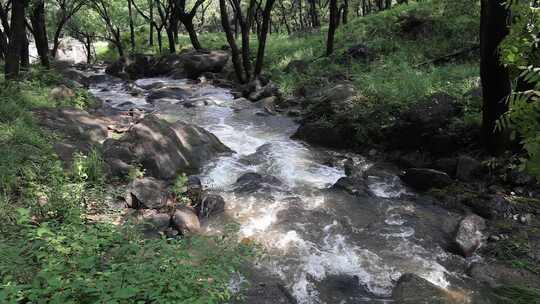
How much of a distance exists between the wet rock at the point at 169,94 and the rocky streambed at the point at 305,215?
643 cm

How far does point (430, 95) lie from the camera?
10664 millimetres

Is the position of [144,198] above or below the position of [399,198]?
above

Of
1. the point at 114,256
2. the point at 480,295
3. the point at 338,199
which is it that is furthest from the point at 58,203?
the point at 480,295

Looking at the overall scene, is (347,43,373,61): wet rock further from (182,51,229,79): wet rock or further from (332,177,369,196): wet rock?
(332,177,369,196): wet rock

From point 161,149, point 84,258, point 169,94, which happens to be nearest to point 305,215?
point 161,149

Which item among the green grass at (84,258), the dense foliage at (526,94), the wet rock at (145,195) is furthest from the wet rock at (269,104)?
the dense foliage at (526,94)

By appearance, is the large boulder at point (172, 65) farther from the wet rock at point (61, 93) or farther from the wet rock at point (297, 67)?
the wet rock at point (61, 93)

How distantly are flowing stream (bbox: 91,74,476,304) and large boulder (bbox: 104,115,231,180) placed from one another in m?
0.47

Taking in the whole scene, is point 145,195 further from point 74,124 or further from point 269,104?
point 269,104

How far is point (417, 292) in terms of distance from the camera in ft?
17.2

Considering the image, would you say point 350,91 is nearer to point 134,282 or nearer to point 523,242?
point 523,242

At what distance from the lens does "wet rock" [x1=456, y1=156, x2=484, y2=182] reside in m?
8.31

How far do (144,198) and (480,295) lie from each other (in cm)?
540

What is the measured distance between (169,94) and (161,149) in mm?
10555
